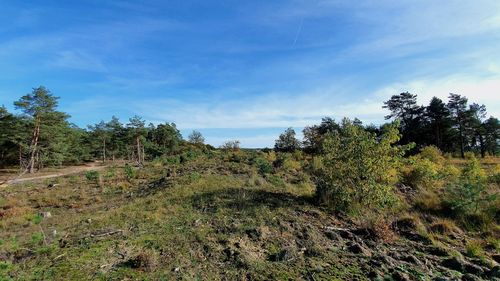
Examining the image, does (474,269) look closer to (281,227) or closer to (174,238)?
(281,227)

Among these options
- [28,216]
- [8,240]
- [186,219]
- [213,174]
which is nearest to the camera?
[8,240]

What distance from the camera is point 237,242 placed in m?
5.17

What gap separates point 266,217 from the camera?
6453 mm

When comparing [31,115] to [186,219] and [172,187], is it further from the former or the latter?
[186,219]

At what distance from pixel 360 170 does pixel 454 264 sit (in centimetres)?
299

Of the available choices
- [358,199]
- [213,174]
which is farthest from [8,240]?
[358,199]

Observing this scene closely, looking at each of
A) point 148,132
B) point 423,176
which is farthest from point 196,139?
point 423,176

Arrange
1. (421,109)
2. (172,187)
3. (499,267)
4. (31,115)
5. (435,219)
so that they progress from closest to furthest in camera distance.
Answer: (499,267) < (435,219) < (172,187) < (31,115) < (421,109)

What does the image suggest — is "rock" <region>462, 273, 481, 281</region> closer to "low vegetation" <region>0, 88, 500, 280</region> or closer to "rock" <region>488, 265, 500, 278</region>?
"low vegetation" <region>0, 88, 500, 280</region>

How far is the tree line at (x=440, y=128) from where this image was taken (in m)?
32.6

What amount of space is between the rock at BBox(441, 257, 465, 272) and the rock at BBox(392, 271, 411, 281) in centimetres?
102

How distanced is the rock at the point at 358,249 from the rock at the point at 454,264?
1123mm

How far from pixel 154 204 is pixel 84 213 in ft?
6.28

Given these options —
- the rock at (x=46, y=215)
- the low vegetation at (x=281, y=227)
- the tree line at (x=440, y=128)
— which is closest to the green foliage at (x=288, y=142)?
the tree line at (x=440, y=128)
